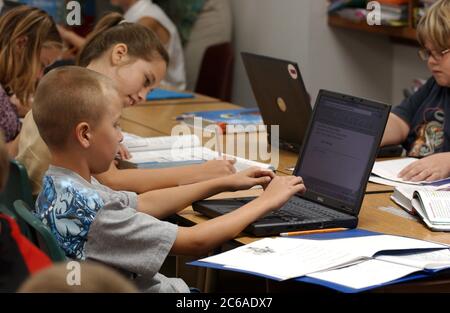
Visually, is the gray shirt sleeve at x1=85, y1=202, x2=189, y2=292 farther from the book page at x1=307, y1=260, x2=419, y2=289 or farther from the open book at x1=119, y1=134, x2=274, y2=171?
the open book at x1=119, y1=134, x2=274, y2=171

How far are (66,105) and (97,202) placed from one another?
242 mm

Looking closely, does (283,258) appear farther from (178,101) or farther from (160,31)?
(160,31)

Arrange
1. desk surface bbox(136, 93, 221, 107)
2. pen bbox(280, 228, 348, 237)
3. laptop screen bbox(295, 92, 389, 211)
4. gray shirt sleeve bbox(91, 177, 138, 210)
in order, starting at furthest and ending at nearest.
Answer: desk surface bbox(136, 93, 221, 107)
laptop screen bbox(295, 92, 389, 211)
pen bbox(280, 228, 348, 237)
gray shirt sleeve bbox(91, 177, 138, 210)

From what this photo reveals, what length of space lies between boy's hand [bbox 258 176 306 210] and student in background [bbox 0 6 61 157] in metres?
1.31

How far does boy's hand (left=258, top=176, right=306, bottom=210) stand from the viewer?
216 cm

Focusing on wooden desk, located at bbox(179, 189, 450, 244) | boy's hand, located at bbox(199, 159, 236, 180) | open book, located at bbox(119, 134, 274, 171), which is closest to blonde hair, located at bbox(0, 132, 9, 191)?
wooden desk, located at bbox(179, 189, 450, 244)

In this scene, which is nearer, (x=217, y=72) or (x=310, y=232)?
(x=310, y=232)

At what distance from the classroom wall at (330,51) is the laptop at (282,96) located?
1.90 m

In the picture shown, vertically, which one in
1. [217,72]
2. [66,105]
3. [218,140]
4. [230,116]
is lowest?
[217,72]

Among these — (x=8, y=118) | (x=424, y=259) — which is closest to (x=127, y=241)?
(x=424, y=259)

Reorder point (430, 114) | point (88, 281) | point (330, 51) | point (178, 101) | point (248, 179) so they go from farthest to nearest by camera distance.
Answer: point (330, 51) < point (178, 101) < point (430, 114) < point (248, 179) < point (88, 281)

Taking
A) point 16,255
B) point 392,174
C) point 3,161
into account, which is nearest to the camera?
point 3,161

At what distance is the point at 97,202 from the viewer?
196 centimetres

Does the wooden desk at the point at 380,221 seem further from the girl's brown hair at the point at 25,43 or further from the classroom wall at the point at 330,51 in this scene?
the classroom wall at the point at 330,51
